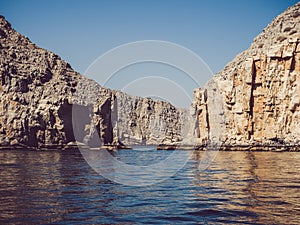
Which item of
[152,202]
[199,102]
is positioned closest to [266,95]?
[199,102]

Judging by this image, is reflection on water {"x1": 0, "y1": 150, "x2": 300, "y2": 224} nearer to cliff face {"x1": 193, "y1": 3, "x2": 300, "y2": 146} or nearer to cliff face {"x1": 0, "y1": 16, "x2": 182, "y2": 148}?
cliff face {"x1": 193, "y1": 3, "x2": 300, "y2": 146}

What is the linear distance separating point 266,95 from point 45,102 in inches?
2478

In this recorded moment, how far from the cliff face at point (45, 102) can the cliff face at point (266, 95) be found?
38.7 metres

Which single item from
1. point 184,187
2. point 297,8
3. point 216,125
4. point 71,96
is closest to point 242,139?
point 216,125

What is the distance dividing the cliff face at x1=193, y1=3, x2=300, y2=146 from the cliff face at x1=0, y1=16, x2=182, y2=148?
3869 centimetres

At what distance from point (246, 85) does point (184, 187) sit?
75.7m

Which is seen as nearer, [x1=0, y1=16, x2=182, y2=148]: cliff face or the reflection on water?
the reflection on water

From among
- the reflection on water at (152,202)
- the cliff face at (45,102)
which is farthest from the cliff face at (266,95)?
the reflection on water at (152,202)

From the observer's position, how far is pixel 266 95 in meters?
88.4

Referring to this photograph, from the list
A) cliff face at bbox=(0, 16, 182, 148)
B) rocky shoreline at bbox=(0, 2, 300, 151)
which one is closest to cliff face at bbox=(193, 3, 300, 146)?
rocky shoreline at bbox=(0, 2, 300, 151)

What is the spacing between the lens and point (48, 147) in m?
101

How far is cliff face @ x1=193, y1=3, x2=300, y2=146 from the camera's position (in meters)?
83.3

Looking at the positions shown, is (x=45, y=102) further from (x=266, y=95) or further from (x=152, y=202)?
(x=152, y=202)

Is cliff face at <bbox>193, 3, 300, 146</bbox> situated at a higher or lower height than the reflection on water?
higher
